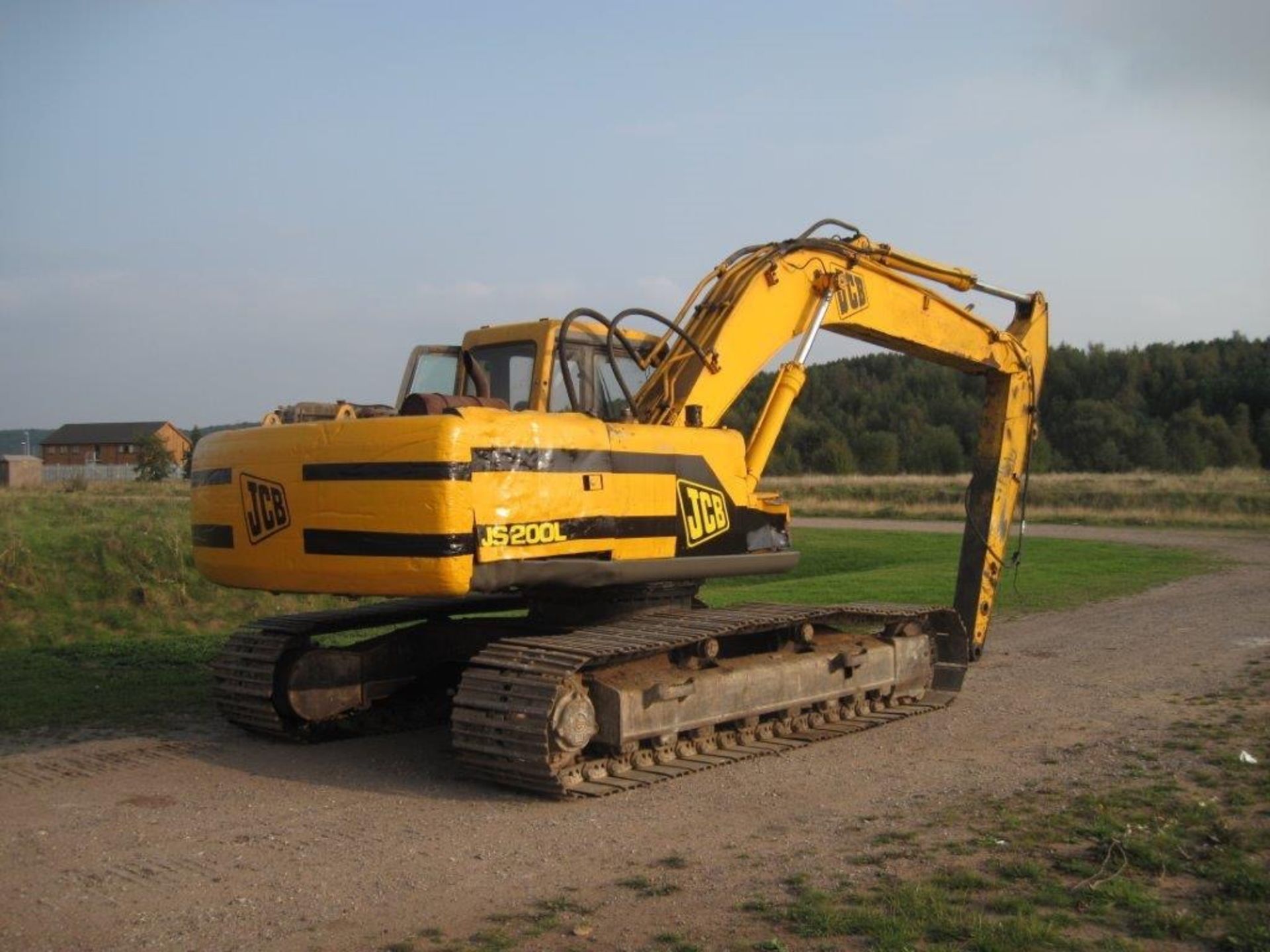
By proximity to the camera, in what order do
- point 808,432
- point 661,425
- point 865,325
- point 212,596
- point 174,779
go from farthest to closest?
1. point 808,432
2. point 212,596
3. point 865,325
4. point 661,425
5. point 174,779

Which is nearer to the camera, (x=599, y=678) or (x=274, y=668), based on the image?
(x=599, y=678)

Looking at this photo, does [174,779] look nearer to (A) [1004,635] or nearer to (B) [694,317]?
(B) [694,317]

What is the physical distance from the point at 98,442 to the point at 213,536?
99937mm

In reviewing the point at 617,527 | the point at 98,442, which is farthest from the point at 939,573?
the point at 98,442

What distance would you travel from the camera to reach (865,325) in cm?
1078

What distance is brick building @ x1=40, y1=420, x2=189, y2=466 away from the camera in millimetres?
97750

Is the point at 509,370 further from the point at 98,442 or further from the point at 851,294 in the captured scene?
the point at 98,442


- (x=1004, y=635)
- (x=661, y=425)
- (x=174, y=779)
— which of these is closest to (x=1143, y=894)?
(x=661, y=425)

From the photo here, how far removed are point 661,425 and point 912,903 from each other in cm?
421

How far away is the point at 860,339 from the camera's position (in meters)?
11.1

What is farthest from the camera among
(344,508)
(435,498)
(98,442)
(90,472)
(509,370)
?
(98,442)

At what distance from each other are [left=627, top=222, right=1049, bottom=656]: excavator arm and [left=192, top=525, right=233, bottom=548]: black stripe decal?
293cm

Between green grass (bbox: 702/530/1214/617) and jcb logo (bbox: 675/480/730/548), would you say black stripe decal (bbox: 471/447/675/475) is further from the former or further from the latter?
green grass (bbox: 702/530/1214/617)

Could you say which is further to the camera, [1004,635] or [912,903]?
[1004,635]
